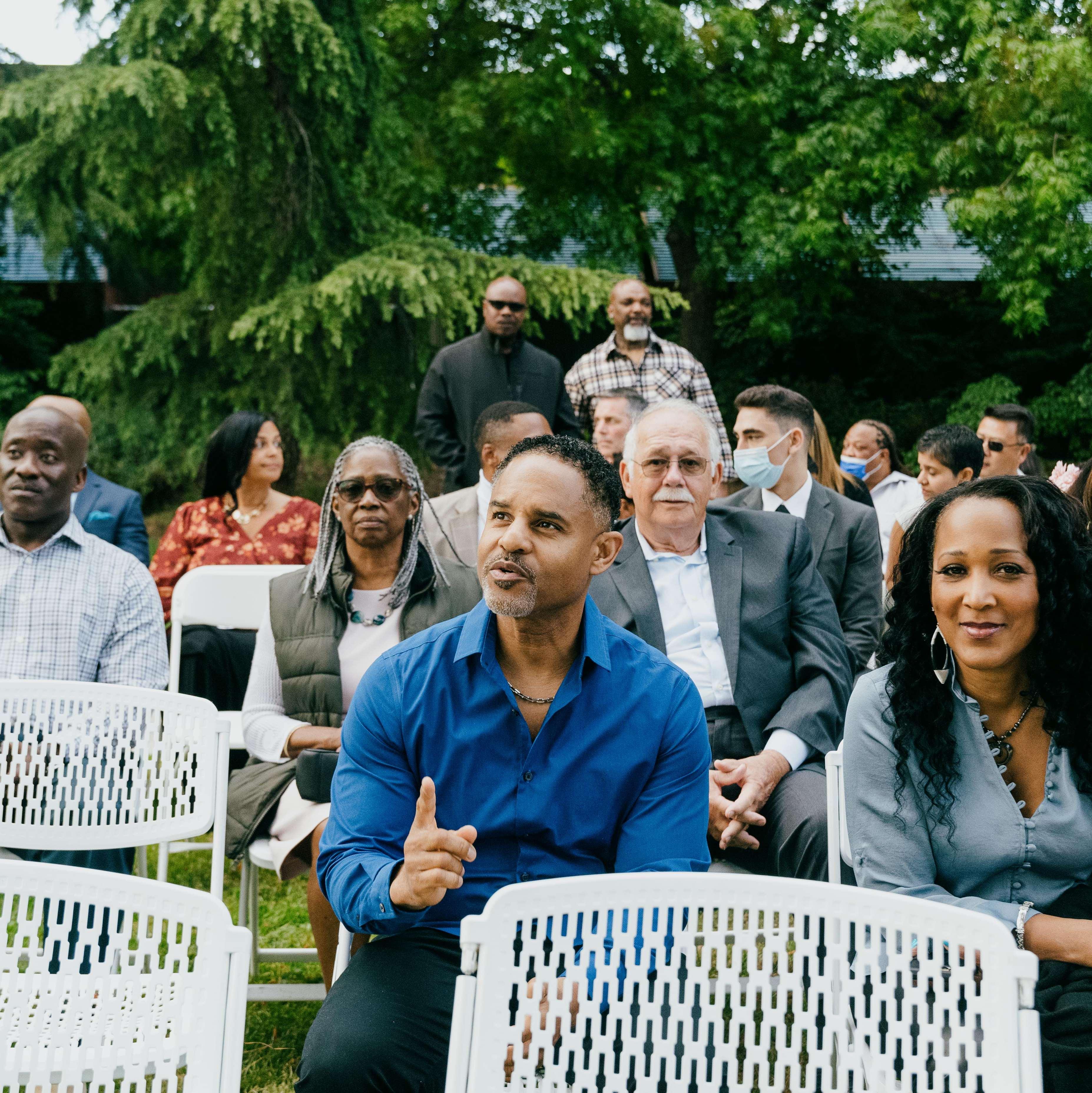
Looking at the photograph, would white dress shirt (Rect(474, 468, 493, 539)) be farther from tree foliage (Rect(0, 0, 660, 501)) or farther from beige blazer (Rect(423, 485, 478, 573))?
tree foliage (Rect(0, 0, 660, 501))

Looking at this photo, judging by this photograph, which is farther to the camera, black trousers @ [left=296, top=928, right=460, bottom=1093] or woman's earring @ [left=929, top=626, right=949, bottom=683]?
woman's earring @ [left=929, top=626, right=949, bottom=683]

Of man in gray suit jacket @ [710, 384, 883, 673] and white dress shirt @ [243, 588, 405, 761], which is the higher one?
man in gray suit jacket @ [710, 384, 883, 673]

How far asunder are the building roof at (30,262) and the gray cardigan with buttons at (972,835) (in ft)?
34.8

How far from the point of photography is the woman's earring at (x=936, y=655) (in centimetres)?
244

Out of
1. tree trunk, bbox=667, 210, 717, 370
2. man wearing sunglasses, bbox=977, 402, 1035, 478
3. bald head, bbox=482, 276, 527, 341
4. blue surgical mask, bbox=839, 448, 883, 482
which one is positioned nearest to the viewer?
bald head, bbox=482, 276, 527, 341

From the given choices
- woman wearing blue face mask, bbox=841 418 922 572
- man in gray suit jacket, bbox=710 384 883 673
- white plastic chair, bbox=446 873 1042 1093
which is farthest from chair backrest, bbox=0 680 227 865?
woman wearing blue face mask, bbox=841 418 922 572

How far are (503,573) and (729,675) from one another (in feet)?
4.69

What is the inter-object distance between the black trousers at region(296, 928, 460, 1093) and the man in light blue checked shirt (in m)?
1.75

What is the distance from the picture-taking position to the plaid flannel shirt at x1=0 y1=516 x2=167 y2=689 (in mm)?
3709

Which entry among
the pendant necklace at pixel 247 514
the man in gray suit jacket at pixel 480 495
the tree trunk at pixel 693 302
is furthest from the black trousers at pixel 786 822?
the tree trunk at pixel 693 302

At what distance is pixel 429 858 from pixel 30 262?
19806 mm

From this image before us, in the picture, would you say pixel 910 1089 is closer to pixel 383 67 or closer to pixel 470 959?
pixel 470 959

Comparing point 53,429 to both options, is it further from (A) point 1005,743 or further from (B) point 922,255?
(B) point 922,255

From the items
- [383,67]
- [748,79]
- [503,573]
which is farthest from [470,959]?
[748,79]
